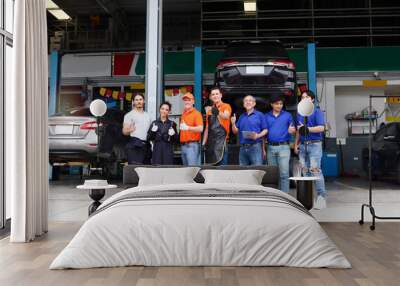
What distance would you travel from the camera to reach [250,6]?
10352 millimetres

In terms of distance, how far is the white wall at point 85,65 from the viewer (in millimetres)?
10008

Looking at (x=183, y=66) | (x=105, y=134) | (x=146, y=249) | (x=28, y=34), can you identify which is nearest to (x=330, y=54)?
(x=183, y=66)

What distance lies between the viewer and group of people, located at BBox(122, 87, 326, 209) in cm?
524

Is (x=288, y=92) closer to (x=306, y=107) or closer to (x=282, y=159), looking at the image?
(x=306, y=107)

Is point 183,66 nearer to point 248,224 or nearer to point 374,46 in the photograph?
point 374,46

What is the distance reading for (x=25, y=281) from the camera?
8.29 feet

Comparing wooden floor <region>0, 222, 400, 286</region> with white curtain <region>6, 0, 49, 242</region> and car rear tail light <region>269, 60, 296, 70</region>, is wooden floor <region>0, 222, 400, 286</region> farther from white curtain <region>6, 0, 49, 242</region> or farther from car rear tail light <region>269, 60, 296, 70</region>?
car rear tail light <region>269, 60, 296, 70</region>

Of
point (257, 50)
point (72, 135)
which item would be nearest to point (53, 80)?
point (72, 135)

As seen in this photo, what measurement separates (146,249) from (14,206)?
5.12ft

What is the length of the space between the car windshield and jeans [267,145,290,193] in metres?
1.62

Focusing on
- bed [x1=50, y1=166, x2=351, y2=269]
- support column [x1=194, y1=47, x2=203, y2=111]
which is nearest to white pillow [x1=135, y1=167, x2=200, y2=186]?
bed [x1=50, y1=166, x2=351, y2=269]

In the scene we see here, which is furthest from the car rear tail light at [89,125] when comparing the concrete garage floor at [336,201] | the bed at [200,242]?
the bed at [200,242]

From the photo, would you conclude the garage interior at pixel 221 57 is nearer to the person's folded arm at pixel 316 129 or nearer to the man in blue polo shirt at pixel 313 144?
the man in blue polo shirt at pixel 313 144

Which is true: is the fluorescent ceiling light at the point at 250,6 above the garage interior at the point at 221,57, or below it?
above
